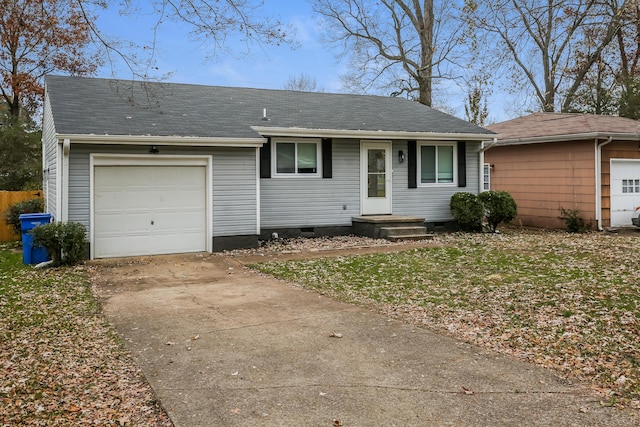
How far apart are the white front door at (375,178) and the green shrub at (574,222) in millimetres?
5341

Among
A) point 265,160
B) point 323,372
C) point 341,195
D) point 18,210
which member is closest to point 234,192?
point 265,160

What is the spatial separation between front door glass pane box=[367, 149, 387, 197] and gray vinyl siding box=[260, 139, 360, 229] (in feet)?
1.32

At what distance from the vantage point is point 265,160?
13266 millimetres

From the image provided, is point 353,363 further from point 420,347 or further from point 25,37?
point 25,37

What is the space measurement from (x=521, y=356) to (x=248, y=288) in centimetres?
445

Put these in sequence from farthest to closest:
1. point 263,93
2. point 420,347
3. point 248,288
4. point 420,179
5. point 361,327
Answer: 1. point 263,93
2. point 420,179
3. point 248,288
4. point 361,327
5. point 420,347

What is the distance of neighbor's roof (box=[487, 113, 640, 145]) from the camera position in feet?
48.5

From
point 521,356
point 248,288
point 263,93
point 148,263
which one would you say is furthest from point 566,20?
point 263,93

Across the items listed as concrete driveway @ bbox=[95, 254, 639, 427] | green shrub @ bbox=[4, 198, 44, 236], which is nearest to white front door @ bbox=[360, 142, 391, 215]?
concrete driveway @ bbox=[95, 254, 639, 427]

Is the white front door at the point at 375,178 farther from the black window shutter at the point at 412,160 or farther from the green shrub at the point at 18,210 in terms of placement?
the green shrub at the point at 18,210

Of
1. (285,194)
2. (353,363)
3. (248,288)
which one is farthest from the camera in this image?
(285,194)

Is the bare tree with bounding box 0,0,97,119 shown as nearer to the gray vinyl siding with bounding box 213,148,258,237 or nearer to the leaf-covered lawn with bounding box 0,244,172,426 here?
the gray vinyl siding with bounding box 213,148,258,237

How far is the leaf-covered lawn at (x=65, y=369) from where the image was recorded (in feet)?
11.9

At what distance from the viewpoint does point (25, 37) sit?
2100cm
